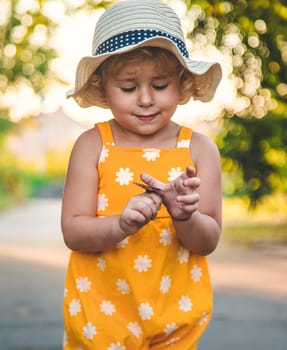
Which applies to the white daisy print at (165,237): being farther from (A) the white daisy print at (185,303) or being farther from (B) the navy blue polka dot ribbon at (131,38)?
(B) the navy blue polka dot ribbon at (131,38)

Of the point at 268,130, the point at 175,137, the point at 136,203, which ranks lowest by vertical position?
the point at 136,203

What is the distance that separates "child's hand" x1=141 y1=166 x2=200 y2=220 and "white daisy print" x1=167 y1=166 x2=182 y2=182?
227 millimetres

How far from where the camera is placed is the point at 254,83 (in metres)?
11.0

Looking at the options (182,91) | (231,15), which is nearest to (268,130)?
(231,15)

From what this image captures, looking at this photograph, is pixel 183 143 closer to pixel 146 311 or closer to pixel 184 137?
pixel 184 137

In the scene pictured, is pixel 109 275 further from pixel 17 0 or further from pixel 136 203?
pixel 17 0

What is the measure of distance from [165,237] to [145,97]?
39cm

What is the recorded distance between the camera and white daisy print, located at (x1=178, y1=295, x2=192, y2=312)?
8.62ft

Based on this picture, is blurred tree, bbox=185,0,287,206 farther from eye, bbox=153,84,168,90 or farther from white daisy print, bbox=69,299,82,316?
white daisy print, bbox=69,299,82,316

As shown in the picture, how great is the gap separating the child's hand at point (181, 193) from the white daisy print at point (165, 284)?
0.26 m

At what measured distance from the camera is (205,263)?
8.88 feet

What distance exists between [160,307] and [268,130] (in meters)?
10.6

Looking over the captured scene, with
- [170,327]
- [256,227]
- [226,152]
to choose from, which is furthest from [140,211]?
[256,227]

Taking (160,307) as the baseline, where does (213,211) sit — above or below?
above
